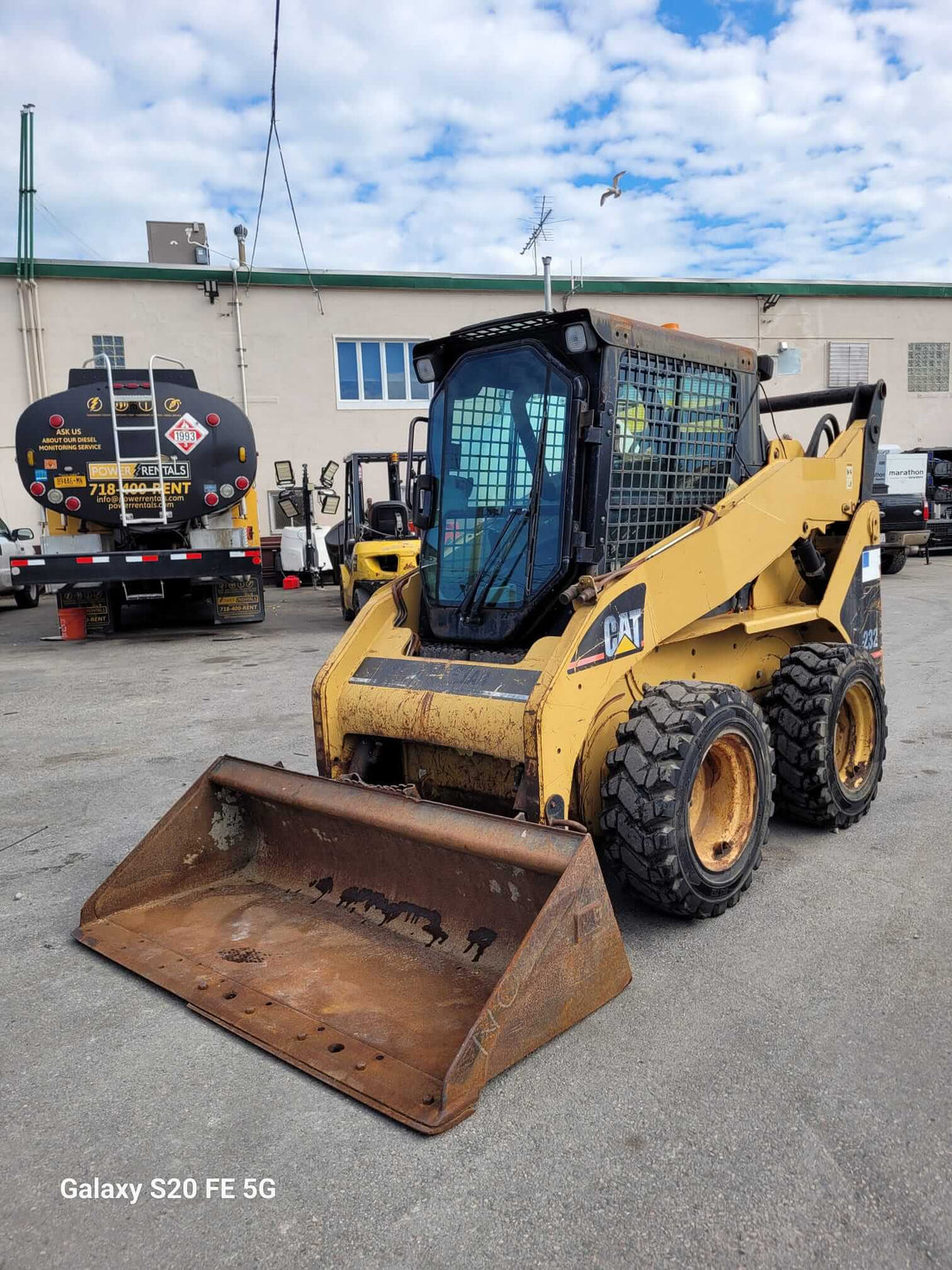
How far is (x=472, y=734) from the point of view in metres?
3.60

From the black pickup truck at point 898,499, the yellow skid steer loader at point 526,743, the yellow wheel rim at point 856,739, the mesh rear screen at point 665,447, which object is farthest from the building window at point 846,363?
the mesh rear screen at point 665,447

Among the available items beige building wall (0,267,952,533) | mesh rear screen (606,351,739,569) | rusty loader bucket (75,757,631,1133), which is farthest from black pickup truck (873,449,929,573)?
rusty loader bucket (75,757,631,1133)

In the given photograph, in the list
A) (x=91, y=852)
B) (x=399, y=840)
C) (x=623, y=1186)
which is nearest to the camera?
(x=623, y=1186)

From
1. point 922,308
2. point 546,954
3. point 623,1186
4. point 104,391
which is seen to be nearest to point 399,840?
point 546,954

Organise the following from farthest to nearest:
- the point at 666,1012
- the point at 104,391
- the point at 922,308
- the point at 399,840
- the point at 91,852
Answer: the point at 922,308
the point at 104,391
the point at 91,852
the point at 399,840
the point at 666,1012

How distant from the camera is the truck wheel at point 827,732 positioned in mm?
4441

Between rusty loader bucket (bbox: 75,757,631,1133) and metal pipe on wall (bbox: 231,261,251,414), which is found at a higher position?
metal pipe on wall (bbox: 231,261,251,414)

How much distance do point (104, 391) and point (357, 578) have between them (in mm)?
3658

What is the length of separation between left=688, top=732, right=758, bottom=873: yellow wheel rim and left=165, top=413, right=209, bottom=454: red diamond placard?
9.19m

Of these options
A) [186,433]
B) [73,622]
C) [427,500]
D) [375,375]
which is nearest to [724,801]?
[427,500]

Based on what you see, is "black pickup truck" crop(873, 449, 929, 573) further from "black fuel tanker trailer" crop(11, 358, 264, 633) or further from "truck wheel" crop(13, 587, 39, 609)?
"truck wheel" crop(13, 587, 39, 609)

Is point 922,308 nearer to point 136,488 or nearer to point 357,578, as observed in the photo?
point 357,578

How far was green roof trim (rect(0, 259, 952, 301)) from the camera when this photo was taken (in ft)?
60.0

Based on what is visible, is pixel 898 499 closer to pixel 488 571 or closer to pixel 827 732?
pixel 827 732
